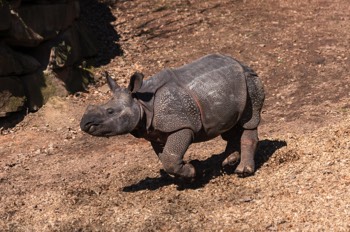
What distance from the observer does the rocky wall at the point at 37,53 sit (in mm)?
10734

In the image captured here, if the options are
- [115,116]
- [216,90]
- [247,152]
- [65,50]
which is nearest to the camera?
[115,116]

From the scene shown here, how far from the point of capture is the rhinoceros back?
7.00 meters

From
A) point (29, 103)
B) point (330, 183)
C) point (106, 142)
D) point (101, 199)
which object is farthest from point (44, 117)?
point (330, 183)

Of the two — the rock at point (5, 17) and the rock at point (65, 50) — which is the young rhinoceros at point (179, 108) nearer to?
the rock at point (5, 17)

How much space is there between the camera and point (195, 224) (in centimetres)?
639

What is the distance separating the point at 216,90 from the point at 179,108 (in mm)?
507

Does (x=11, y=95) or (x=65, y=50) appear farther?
(x=65, y=50)

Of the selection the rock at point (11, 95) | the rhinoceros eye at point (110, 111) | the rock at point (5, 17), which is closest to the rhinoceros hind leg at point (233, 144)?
the rhinoceros eye at point (110, 111)

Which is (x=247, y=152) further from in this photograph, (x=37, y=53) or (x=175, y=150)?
(x=37, y=53)

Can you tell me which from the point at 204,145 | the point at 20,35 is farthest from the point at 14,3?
the point at 204,145

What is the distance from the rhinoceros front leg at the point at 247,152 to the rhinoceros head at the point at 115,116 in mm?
1464

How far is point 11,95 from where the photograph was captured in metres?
10.8

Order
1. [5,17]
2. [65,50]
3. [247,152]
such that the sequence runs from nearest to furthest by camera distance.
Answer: [247,152]
[5,17]
[65,50]

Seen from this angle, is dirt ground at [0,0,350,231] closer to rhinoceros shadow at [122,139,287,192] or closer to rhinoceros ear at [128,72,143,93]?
rhinoceros shadow at [122,139,287,192]
